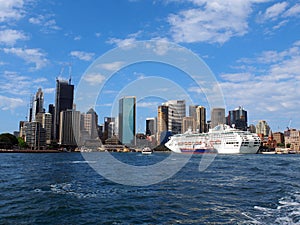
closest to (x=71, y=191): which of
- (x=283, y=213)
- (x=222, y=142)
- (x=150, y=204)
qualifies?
(x=150, y=204)

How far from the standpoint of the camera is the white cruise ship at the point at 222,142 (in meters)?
116

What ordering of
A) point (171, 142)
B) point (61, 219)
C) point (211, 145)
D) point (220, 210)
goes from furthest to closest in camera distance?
1. point (171, 142)
2. point (211, 145)
3. point (220, 210)
4. point (61, 219)

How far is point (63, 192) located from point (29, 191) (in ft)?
9.96

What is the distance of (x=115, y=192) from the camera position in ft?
75.3

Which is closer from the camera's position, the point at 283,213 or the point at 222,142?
the point at 283,213

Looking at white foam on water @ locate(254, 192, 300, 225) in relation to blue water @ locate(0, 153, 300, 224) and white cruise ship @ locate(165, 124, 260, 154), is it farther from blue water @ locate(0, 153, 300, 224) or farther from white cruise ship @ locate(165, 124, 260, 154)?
white cruise ship @ locate(165, 124, 260, 154)

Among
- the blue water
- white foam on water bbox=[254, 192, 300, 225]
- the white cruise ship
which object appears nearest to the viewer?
white foam on water bbox=[254, 192, 300, 225]

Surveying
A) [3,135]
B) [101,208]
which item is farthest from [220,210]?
[3,135]

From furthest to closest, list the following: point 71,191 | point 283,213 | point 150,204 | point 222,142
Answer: point 222,142, point 71,191, point 150,204, point 283,213

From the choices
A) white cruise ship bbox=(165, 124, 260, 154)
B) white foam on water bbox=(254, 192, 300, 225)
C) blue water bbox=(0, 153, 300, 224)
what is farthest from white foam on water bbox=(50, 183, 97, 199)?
white cruise ship bbox=(165, 124, 260, 154)

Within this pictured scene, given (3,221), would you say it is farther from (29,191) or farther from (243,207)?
(243,207)

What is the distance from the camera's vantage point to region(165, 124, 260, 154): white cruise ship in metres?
116

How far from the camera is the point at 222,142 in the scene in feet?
396

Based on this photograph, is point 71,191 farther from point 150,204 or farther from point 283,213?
point 283,213
